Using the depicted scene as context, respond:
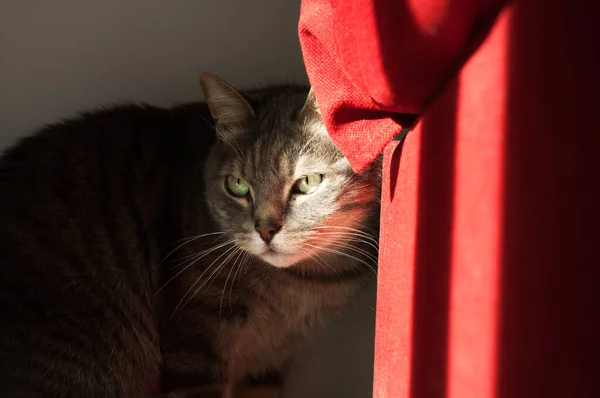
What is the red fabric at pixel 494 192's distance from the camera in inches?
20.6

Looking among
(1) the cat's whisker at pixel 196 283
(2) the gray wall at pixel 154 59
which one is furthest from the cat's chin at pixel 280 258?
(2) the gray wall at pixel 154 59

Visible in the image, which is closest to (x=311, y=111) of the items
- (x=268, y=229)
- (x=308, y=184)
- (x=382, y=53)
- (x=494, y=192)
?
(x=308, y=184)

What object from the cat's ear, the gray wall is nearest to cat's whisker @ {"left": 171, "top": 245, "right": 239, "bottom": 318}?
the cat's ear

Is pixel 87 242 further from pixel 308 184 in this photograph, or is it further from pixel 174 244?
pixel 308 184

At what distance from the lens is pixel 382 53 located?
63 cm

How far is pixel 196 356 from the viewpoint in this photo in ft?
4.20

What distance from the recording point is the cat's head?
1.17m

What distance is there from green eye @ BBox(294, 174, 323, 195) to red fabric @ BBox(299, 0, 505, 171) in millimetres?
400

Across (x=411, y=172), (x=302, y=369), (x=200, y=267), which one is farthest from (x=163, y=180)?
(x=411, y=172)

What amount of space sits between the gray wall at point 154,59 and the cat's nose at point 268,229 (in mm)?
495

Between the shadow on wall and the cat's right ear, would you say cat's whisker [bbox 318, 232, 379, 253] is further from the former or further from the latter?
the shadow on wall

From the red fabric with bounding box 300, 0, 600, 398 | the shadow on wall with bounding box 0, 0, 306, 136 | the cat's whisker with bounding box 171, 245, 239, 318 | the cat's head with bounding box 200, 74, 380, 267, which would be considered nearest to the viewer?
the red fabric with bounding box 300, 0, 600, 398

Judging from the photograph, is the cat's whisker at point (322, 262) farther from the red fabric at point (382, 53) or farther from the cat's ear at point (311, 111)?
the red fabric at point (382, 53)

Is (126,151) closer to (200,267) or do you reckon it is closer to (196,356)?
(200,267)
